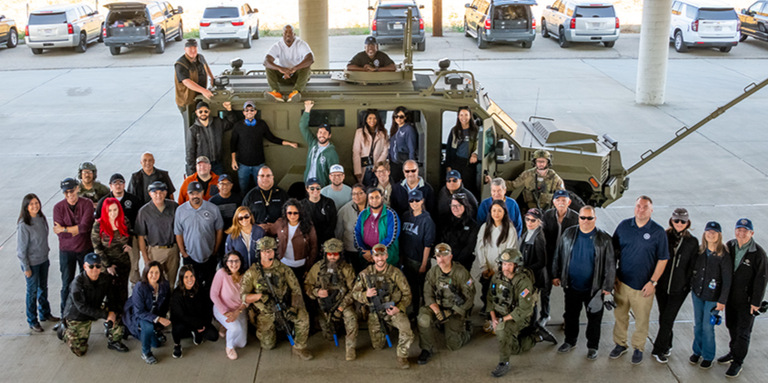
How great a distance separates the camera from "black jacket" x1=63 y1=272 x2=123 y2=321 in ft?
23.6

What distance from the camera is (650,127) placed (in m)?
16.2

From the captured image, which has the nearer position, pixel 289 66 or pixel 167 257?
pixel 167 257

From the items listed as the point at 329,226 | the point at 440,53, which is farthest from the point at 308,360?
the point at 440,53

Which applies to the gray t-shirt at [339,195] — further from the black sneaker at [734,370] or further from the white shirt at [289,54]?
the black sneaker at [734,370]

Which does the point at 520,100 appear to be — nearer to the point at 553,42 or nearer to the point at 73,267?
the point at 553,42

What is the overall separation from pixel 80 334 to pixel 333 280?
2571 millimetres

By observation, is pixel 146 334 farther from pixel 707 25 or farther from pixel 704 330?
pixel 707 25

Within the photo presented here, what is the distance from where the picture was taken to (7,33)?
2647cm

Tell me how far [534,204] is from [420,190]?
1724 millimetres

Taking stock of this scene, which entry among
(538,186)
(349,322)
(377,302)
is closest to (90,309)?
(349,322)

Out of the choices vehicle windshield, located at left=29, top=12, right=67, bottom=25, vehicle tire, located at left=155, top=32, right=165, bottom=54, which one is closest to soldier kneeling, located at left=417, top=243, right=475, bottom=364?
vehicle tire, located at left=155, top=32, right=165, bottom=54

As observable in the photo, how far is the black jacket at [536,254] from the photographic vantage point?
291 inches

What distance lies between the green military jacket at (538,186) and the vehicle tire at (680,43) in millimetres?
17702

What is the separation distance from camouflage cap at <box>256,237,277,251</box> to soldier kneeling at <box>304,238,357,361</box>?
0.52 meters
